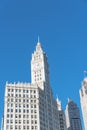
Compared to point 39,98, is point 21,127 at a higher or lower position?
lower

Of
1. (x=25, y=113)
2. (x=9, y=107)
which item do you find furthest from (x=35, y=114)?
(x=9, y=107)

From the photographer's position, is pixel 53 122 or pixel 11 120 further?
pixel 53 122

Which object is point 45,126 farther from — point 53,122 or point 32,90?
point 32,90

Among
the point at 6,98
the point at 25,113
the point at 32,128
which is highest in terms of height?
the point at 6,98

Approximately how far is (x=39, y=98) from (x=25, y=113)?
58.7 feet

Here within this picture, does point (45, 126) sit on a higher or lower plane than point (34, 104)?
lower

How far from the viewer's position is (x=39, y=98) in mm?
196750

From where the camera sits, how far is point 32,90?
652 ft

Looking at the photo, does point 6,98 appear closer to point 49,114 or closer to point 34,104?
point 34,104

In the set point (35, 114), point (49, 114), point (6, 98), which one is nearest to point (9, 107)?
point (6, 98)

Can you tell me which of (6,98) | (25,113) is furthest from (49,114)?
(6,98)

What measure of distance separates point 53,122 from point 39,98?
22.5m

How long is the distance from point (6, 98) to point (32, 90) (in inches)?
863

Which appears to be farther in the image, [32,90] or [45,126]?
[32,90]
